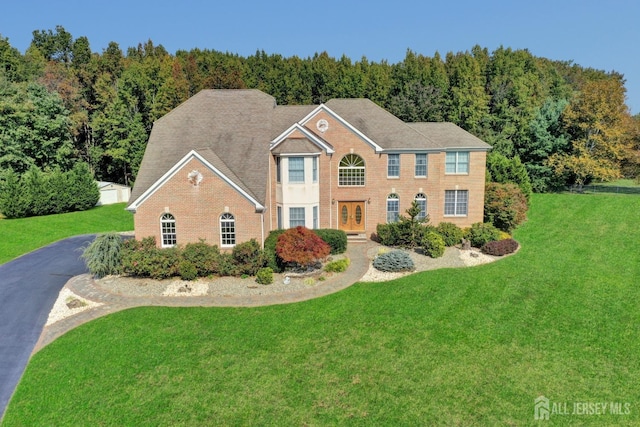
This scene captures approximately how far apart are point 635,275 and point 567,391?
39.9 feet

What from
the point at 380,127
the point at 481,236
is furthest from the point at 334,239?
the point at 380,127

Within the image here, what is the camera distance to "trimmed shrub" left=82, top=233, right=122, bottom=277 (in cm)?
2206

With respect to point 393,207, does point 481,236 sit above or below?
below

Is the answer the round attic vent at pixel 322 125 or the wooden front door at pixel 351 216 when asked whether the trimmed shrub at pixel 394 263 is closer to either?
the wooden front door at pixel 351 216

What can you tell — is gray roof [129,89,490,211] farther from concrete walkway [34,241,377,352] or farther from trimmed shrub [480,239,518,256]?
trimmed shrub [480,239,518,256]

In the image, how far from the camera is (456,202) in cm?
3127

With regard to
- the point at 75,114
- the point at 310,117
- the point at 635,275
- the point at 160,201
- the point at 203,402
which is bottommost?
the point at 203,402

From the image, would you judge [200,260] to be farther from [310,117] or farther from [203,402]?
[310,117]

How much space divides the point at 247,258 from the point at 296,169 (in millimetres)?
8114

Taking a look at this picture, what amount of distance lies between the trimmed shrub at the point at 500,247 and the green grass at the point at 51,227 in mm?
30567

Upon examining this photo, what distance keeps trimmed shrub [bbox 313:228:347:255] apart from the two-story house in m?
2.62

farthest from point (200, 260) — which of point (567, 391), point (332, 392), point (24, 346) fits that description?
point (567, 391)

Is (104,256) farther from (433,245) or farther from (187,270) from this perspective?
(433,245)

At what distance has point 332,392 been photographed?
42.1ft
